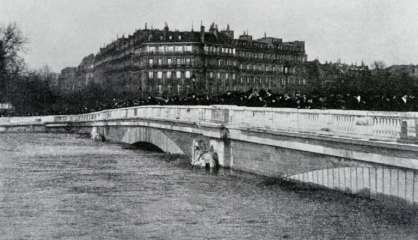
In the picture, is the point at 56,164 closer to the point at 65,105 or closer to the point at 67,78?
the point at 65,105

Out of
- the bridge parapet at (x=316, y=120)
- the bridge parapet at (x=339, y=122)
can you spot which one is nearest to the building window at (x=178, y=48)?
the bridge parapet at (x=316, y=120)

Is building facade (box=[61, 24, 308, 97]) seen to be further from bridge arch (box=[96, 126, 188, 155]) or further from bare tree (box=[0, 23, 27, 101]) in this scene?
bridge arch (box=[96, 126, 188, 155])

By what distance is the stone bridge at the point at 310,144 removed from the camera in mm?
15008

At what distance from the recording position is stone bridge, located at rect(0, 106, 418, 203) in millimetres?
15008

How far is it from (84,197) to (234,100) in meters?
15.8

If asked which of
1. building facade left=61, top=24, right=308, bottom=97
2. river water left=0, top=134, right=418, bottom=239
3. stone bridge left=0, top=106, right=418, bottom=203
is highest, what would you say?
building facade left=61, top=24, right=308, bottom=97

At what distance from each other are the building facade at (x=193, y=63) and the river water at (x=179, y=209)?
77.1 metres

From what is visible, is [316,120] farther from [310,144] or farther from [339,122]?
[339,122]

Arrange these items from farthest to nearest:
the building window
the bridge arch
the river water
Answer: the building window, the bridge arch, the river water

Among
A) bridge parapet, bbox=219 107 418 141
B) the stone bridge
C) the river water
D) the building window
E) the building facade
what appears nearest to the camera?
the river water

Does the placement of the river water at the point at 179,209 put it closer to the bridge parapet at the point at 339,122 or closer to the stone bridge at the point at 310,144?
the stone bridge at the point at 310,144

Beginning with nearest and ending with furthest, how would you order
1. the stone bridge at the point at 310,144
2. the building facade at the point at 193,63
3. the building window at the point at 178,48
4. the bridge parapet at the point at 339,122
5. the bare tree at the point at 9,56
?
1. the stone bridge at the point at 310,144
2. the bridge parapet at the point at 339,122
3. the bare tree at the point at 9,56
4. the building facade at the point at 193,63
5. the building window at the point at 178,48

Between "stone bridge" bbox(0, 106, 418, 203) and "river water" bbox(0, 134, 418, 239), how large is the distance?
17.8 inches

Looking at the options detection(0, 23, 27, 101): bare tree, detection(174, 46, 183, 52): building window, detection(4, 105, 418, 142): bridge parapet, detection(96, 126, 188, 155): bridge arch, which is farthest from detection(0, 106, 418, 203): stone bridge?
detection(174, 46, 183, 52): building window
